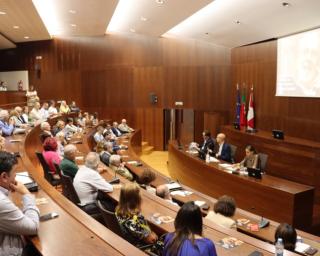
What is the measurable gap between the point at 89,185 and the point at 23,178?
0.69 meters

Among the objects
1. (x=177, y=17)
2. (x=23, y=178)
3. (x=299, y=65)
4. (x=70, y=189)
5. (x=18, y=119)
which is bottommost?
(x=70, y=189)

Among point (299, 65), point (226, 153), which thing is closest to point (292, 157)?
point (226, 153)

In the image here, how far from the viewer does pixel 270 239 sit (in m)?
3.44

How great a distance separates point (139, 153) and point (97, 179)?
317 inches

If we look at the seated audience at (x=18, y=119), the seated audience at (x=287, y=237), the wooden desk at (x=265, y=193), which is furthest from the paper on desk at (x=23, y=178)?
the seated audience at (x=18, y=119)

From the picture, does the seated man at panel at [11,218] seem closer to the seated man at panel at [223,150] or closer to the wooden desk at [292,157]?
the seated man at panel at [223,150]

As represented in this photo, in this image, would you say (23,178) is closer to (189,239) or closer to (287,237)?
(189,239)

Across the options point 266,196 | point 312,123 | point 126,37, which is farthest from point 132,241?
point 126,37

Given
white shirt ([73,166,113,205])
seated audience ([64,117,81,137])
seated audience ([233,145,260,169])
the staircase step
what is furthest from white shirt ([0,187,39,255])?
the staircase step

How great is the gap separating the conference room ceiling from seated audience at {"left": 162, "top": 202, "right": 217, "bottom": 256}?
18.0 ft

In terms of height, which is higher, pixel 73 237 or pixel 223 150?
pixel 73 237

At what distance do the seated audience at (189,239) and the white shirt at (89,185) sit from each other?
1809 millimetres

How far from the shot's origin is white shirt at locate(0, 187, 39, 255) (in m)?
1.94

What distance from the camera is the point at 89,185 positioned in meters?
3.84
